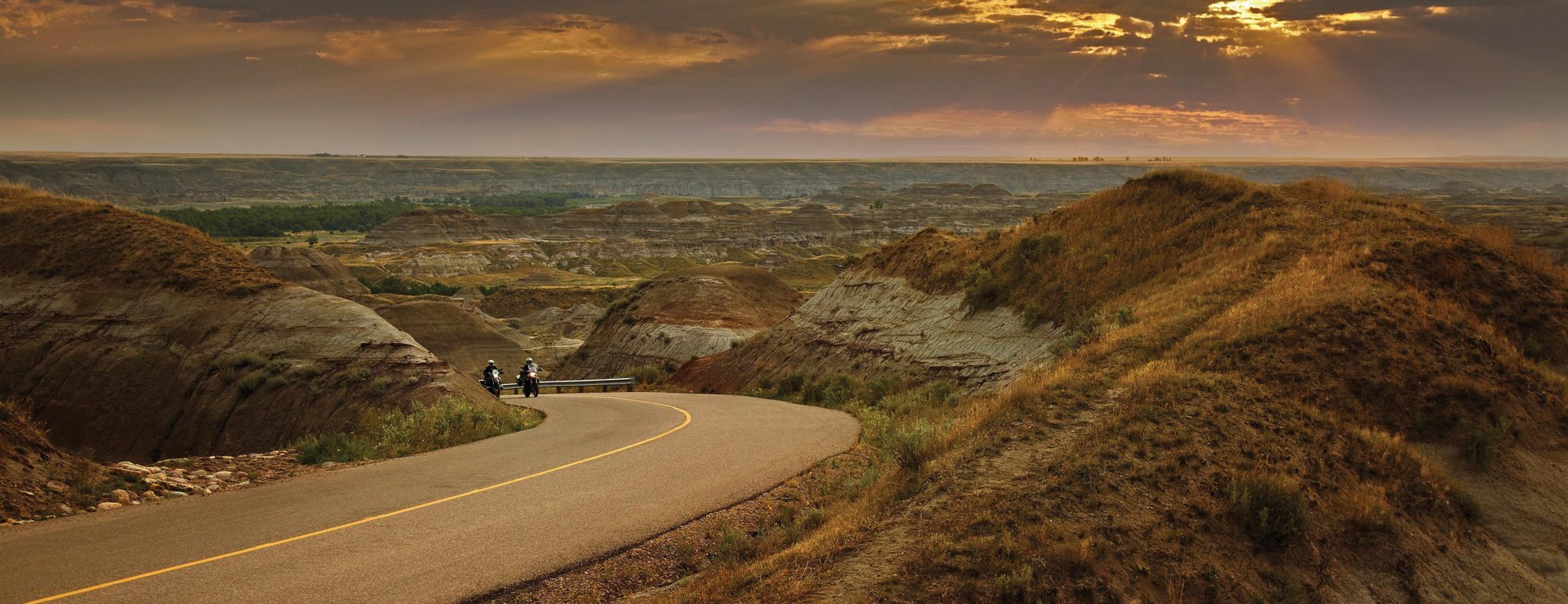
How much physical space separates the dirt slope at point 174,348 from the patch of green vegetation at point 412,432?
248 cm

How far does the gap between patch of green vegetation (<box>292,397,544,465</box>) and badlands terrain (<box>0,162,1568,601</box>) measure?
1.30 feet

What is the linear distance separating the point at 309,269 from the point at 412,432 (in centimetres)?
9773

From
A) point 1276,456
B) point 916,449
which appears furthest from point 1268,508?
point 916,449

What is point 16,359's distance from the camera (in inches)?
1048

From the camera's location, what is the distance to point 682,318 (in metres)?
62.5

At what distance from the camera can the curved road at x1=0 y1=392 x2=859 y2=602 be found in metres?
7.84

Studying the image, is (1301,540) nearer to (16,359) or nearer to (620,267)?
(16,359)

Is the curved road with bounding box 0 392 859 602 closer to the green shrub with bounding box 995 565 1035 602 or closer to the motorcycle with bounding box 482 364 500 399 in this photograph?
the green shrub with bounding box 995 565 1035 602

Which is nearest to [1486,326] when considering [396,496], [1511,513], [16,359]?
[1511,513]

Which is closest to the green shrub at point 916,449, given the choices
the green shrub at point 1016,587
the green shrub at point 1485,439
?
the green shrub at point 1016,587

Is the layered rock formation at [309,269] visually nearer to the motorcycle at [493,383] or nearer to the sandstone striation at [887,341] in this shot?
the sandstone striation at [887,341]

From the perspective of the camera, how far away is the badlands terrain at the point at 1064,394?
8.30 m

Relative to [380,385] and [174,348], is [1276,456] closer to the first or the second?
[380,385]

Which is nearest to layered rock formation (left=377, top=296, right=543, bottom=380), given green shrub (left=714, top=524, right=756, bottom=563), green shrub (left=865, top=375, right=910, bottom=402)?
green shrub (left=865, top=375, right=910, bottom=402)
